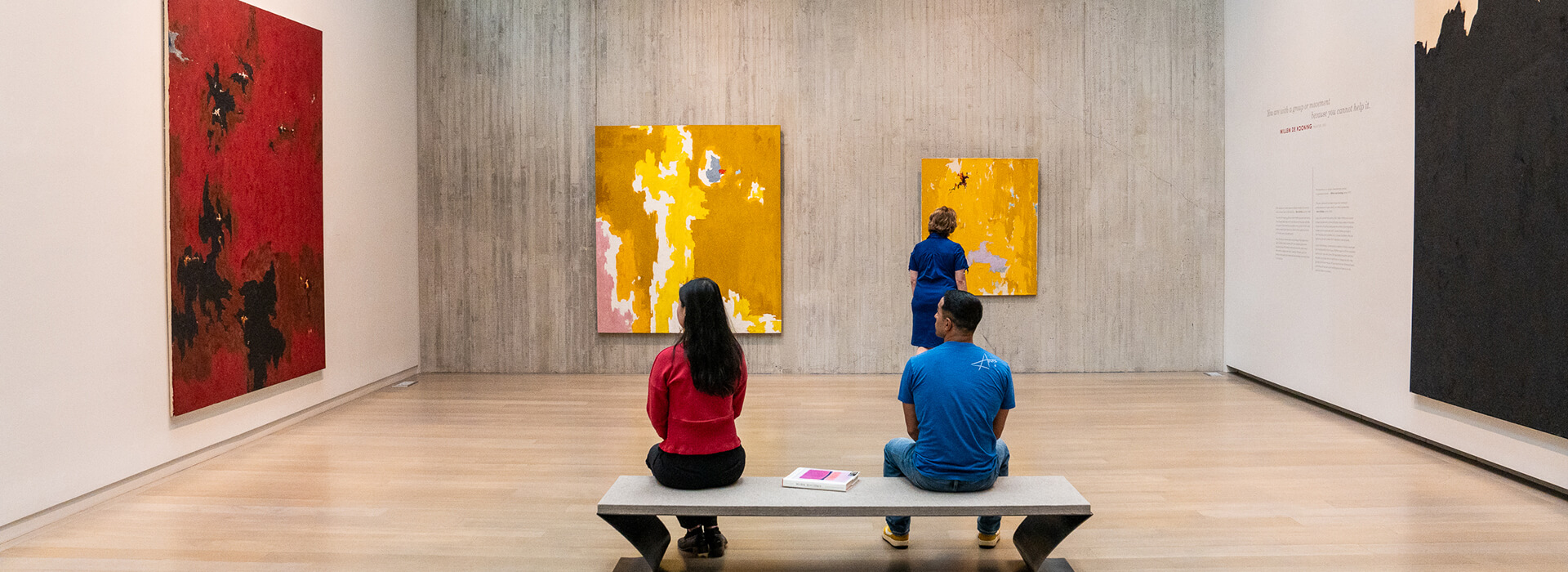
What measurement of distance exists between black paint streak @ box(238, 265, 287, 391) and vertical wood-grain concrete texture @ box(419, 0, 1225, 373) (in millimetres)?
3071

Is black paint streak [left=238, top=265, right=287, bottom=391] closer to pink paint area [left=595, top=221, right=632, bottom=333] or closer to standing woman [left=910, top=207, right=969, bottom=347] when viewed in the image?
pink paint area [left=595, top=221, right=632, bottom=333]

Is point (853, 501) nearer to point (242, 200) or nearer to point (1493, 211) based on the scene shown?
point (1493, 211)

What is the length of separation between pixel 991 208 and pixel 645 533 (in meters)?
6.84

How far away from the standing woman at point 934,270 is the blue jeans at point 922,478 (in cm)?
279

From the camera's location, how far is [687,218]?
399 inches

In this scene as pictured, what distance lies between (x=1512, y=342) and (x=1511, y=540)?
169 cm

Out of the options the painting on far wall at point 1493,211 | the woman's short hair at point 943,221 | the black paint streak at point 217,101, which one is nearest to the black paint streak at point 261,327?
the black paint streak at point 217,101

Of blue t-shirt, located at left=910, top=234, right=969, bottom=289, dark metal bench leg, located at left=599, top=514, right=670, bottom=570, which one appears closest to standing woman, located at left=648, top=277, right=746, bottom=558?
dark metal bench leg, located at left=599, top=514, right=670, bottom=570

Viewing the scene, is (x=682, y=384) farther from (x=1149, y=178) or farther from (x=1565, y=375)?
(x=1149, y=178)

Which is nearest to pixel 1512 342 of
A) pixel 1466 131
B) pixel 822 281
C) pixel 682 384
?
pixel 1466 131

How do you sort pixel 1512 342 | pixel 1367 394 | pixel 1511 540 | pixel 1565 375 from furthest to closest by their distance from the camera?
pixel 1367 394, pixel 1512 342, pixel 1565 375, pixel 1511 540

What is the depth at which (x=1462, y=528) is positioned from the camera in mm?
4770

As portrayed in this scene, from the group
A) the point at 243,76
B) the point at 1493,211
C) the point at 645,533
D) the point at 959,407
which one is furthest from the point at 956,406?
the point at 243,76

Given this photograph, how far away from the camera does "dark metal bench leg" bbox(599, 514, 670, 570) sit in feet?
13.0
